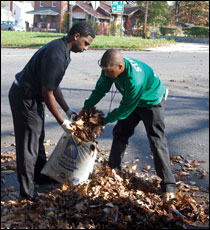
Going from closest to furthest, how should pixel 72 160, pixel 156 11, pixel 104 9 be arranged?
pixel 72 160 → pixel 104 9 → pixel 156 11

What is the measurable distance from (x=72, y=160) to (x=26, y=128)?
70 centimetres

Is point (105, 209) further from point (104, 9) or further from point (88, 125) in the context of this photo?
point (104, 9)

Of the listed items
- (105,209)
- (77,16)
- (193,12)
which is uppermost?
(77,16)

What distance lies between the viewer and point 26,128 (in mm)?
3535

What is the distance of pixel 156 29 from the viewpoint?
44.2 meters

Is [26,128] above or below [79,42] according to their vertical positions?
below

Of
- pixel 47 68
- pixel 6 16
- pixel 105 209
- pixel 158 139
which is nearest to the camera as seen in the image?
pixel 47 68

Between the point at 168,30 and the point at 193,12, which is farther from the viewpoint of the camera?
the point at 168,30

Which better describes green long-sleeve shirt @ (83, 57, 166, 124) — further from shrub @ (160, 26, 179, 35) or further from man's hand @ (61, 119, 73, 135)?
shrub @ (160, 26, 179, 35)

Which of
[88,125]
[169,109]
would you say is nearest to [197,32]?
[169,109]

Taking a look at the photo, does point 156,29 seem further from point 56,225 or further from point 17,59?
point 56,225

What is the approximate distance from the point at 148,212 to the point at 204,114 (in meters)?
4.88

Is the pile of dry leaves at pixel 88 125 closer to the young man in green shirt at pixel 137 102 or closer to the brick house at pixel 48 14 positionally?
the young man in green shirt at pixel 137 102

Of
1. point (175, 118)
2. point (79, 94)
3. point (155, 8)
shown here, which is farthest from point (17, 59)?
point (155, 8)
